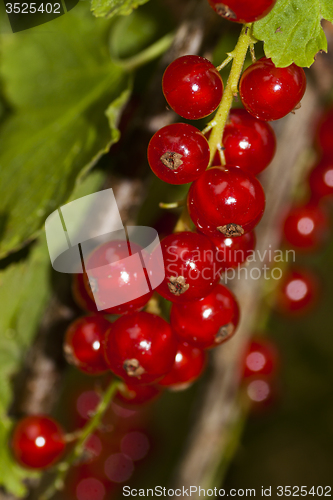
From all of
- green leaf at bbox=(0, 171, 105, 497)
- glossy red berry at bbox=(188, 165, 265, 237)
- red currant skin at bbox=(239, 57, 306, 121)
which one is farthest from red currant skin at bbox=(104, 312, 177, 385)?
green leaf at bbox=(0, 171, 105, 497)

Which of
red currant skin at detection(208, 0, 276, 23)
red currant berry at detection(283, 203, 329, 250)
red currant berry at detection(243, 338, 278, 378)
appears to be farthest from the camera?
red currant berry at detection(243, 338, 278, 378)

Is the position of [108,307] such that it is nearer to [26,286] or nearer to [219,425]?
[26,286]

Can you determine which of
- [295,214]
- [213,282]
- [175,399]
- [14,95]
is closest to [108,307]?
[213,282]

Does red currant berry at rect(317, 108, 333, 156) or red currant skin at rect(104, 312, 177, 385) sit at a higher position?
red currant skin at rect(104, 312, 177, 385)

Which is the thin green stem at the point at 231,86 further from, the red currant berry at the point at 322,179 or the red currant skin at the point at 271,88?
the red currant berry at the point at 322,179

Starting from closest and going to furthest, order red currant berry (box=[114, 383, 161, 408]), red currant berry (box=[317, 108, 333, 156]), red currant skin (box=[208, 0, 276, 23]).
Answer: red currant skin (box=[208, 0, 276, 23]), red currant berry (box=[114, 383, 161, 408]), red currant berry (box=[317, 108, 333, 156])

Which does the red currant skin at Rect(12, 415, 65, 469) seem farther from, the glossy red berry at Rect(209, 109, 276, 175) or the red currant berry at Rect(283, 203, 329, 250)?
the red currant berry at Rect(283, 203, 329, 250)

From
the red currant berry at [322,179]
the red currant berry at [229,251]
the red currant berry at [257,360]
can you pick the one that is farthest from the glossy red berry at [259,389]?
the red currant berry at [229,251]
